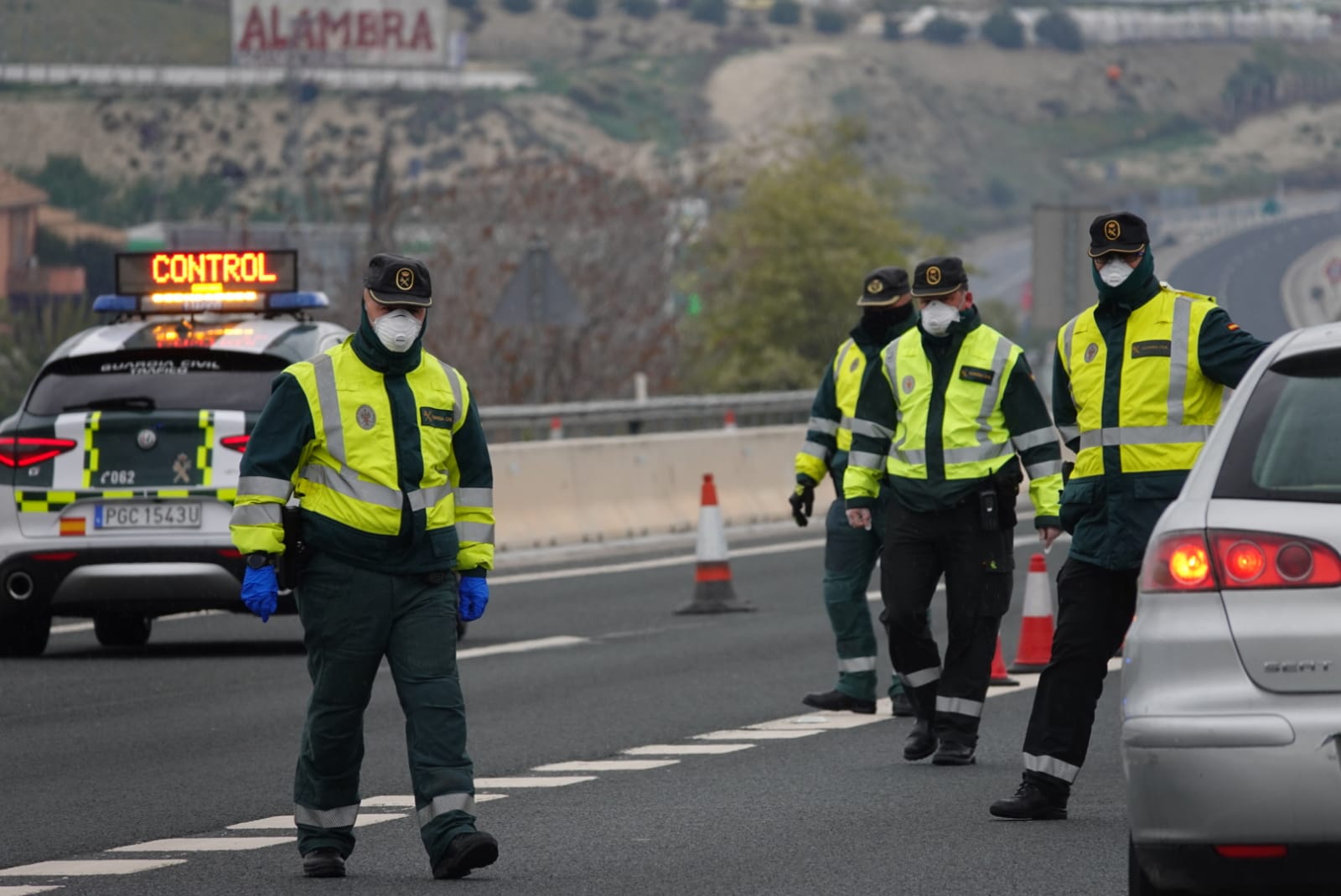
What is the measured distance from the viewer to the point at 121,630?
15.1m

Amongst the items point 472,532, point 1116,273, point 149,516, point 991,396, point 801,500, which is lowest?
point 149,516

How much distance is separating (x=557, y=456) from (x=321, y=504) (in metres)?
13.7

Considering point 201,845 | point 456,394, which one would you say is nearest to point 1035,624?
point 201,845

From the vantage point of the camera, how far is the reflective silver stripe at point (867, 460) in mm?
10281

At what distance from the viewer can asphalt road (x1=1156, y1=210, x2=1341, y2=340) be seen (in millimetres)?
102688

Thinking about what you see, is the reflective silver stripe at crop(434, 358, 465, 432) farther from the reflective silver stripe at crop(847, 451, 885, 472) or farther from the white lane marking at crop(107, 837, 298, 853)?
the reflective silver stripe at crop(847, 451, 885, 472)

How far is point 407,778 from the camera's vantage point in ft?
32.3

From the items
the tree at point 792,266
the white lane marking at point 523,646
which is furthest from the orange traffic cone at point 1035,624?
Answer: the tree at point 792,266

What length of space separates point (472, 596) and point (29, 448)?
6.35 meters

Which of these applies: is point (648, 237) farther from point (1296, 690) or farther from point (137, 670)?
point (1296, 690)

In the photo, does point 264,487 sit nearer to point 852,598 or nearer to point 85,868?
point 85,868

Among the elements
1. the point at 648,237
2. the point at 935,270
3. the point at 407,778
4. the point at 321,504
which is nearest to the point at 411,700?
the point at 321,504

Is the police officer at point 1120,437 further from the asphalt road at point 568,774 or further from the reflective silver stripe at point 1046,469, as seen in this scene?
the reflective silver stripe at point 1046,469

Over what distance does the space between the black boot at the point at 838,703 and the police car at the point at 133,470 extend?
2.91 m
